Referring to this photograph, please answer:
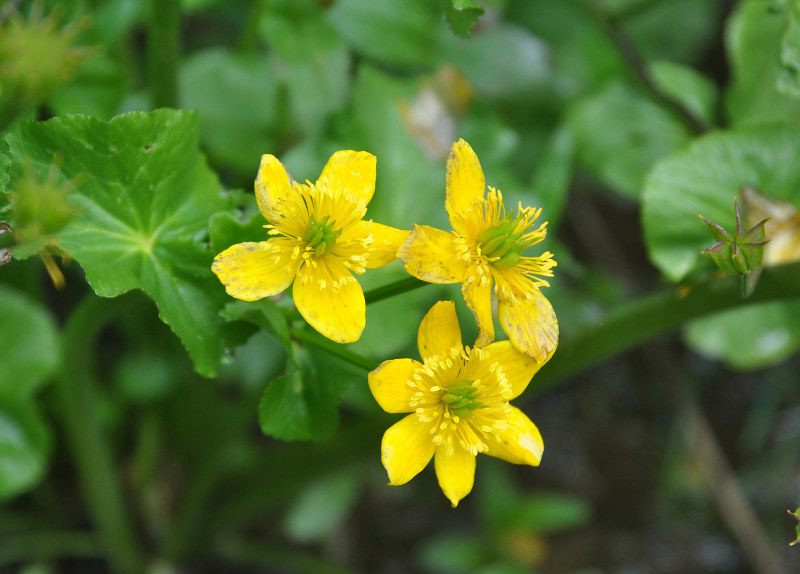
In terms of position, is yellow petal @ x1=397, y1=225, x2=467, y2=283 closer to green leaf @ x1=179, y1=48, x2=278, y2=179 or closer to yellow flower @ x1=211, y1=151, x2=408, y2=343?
yellow flower @ x1=211, y1=151, x2=408, y2=343

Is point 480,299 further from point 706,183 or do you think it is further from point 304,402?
point 706,183

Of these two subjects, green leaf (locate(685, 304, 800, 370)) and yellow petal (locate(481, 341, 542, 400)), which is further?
green leaf (locate(685, 304, 800, 370))

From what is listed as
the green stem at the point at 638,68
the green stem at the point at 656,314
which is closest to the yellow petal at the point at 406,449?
the green stem at the point at 656,314

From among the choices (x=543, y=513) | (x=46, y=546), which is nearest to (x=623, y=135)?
(x=543, y=513)

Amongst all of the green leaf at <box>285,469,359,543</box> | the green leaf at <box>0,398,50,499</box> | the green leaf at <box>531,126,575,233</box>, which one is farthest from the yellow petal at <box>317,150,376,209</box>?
the green leaf at <box>285,469,359,543</box>

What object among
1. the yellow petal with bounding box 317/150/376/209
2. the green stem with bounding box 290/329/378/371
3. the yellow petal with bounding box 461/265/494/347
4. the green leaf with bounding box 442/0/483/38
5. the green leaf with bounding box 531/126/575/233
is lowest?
the green leaf with bounding box 531/126/575/233

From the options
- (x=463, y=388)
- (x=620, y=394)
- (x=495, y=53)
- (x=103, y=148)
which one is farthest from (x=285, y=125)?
(x=620, y=394)
